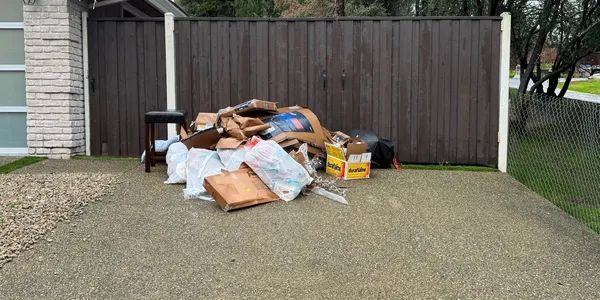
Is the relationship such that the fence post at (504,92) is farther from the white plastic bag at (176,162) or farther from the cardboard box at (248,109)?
the white plastic bag at (176,162)

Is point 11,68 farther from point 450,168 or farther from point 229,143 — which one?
point 450,168

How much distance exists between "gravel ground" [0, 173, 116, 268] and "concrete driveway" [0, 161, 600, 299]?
136 mm

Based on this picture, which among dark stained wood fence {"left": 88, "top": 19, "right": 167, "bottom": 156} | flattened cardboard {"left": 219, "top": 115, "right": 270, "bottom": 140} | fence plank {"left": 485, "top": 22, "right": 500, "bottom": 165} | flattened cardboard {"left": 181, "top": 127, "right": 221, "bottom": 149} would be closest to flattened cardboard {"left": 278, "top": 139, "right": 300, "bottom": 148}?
flattened cardboard {"left": 219, "top": 115, "right": 270, "bottom": 140}

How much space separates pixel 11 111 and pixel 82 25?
1.48 m

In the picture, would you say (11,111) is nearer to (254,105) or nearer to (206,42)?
(206,42)

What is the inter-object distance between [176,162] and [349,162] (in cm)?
194

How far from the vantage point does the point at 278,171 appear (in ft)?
17.5

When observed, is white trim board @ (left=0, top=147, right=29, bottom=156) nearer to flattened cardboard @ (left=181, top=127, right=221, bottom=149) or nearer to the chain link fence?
flattened cardboard @ (left=181, top=127, right=221, bottom=149)

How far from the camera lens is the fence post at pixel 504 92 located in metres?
7.30

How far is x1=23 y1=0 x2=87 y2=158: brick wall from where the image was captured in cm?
698

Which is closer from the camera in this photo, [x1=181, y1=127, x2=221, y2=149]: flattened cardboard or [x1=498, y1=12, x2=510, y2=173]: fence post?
[x1=181, y1=127, x2=221, y2=149]: flattened cardboard

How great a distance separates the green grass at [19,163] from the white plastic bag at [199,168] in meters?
2.22

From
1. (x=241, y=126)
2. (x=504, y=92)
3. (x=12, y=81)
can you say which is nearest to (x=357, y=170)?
(x=241, y=126)

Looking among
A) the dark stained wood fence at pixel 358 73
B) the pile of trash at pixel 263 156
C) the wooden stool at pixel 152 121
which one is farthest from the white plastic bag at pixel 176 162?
the dark stained wood fence at pixel 358 73
